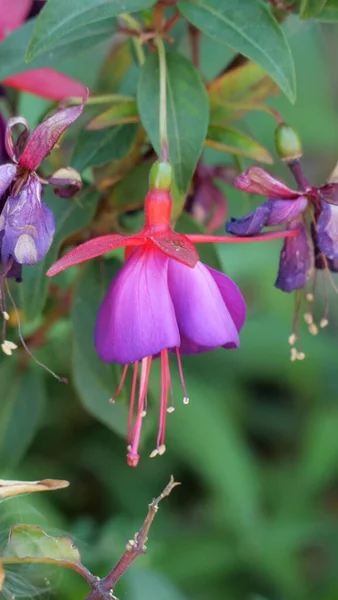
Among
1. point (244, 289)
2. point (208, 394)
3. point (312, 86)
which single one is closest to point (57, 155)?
point (208, 394)

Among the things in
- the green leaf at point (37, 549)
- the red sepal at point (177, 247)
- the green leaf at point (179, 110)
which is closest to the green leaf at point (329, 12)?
the green leaf at point (179, 110)

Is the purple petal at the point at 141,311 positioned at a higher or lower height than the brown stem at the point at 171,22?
lower

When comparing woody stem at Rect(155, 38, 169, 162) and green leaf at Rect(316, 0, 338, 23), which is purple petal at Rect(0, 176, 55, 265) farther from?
green leaf at Rect(316, 0, 338, 23)

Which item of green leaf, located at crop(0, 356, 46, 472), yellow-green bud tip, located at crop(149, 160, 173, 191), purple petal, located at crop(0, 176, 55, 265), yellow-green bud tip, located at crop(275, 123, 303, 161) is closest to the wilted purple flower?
purple petal, located at crop(0, 176, 55, 265)

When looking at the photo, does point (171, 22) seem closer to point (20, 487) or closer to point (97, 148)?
point (97, 148)

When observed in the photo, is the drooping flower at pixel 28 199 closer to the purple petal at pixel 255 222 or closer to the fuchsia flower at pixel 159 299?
the fuchsia flower at pixel 159 299

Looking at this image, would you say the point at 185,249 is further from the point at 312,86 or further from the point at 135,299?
the point at 312,86
